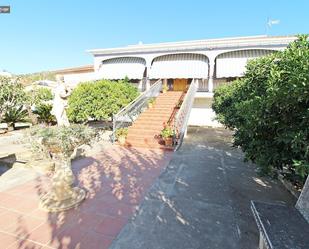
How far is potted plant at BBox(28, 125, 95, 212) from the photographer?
3.84 m

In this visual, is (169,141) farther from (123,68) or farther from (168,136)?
(123,68)

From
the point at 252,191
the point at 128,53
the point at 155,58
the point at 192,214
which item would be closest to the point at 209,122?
the point at 155,58

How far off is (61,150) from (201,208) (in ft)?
9.55

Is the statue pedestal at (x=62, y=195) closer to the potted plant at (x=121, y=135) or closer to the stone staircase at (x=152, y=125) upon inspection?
the stone staircase at (x=152, y=125)

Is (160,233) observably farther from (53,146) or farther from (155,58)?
(155,58)

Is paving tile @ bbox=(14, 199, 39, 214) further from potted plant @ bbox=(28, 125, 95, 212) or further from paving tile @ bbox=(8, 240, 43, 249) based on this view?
paving tile @ bbox=(8, 240, 43, 249)

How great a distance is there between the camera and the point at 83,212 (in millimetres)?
3842

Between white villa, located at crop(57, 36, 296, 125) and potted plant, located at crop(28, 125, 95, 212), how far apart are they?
42.1 feet

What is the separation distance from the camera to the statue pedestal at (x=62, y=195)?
3.97 meters

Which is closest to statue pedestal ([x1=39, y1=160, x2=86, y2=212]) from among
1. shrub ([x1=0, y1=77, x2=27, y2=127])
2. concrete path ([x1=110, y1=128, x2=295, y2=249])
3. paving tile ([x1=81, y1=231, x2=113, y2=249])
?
paving tile ([x1=81, y1=231, x2=113, y2=249])

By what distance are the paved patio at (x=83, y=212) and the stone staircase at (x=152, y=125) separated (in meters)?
3.15

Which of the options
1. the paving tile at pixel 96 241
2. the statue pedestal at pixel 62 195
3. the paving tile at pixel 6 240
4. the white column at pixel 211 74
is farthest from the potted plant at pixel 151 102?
the paving tile at pixel 6 240

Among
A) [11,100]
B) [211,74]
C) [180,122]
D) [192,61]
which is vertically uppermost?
[192,61]

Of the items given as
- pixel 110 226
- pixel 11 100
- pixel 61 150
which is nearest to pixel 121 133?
pixel 61 150
